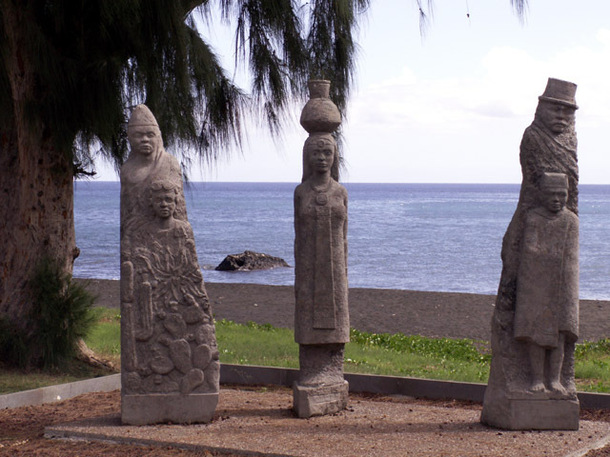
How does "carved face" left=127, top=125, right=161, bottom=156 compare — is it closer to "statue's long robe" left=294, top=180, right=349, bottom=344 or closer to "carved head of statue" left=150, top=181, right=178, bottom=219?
"carved head of statue" left=150, top=181, right=178, bottom=219

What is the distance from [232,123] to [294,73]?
899mm

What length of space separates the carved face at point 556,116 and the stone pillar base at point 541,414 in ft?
6.87

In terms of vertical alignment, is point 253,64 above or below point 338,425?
above

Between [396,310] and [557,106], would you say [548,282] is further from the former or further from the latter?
[396,310]

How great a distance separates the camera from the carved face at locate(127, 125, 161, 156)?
7168 mm

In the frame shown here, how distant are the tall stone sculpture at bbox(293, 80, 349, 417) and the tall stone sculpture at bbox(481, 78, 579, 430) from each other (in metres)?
1.31

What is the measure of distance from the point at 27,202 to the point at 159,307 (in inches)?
107

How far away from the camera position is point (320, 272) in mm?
7332

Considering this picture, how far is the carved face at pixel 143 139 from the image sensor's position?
717cm

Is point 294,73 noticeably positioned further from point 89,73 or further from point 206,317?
point 206,317

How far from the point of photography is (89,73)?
8.55 meters

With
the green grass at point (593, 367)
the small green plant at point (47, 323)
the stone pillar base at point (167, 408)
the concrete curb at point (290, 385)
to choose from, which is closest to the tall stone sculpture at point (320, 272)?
the stone pillar base at point (167, 408)

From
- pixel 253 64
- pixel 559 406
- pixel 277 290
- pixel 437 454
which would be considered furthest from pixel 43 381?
pixel 277 290

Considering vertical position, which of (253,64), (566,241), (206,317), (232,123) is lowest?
(206,317)
